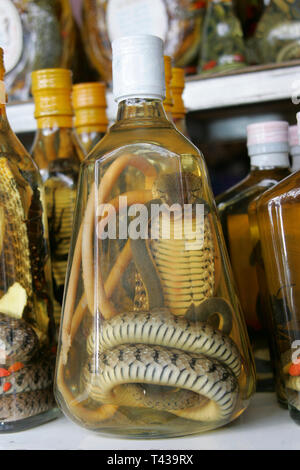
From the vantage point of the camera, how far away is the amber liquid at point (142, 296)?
1.18 ft

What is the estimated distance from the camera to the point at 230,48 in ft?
2.35

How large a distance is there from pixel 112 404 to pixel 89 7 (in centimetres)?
60

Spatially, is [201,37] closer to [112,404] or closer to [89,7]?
[89,7]

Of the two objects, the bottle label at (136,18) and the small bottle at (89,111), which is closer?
the small bottle at (89,111)

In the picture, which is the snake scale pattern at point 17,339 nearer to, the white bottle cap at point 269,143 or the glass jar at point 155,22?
the white bottle cap at point 269,143

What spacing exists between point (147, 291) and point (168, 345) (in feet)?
0.12

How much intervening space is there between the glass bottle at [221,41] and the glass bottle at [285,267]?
340mm

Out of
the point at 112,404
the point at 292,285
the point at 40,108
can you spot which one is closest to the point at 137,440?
the point at 112,404

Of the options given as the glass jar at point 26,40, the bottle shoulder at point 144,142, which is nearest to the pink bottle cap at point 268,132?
the bottle shoulder at point 144,142

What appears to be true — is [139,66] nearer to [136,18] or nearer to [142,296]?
[142,296]

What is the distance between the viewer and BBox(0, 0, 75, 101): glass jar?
0.74 m

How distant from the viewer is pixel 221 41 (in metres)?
0.72

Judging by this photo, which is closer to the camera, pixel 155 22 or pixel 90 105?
pixel 90 105
